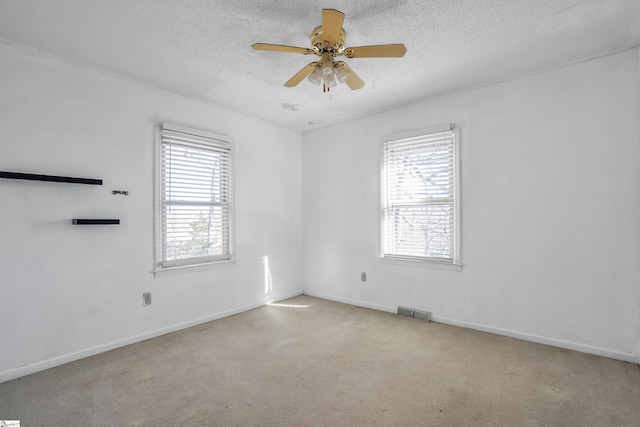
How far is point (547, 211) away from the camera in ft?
10.0

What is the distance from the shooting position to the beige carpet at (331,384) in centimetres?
200

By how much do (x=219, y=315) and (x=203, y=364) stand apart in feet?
4.11

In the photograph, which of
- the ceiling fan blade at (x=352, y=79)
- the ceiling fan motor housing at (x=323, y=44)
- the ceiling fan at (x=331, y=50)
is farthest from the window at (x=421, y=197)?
the ceiling fan motor housing at (x=323, y=44)

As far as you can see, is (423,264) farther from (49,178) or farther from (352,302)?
(49,178)

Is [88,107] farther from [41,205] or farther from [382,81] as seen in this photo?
[382,81]

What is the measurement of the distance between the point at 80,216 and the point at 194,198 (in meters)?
1.13

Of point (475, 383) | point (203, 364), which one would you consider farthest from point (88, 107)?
Answer: point (475, 383)

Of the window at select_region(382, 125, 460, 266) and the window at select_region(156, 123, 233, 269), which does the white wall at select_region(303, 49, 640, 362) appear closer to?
the window at select_region(382, 125, 460, 266)

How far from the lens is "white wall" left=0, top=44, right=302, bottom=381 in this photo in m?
2.57

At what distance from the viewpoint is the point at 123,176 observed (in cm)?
319

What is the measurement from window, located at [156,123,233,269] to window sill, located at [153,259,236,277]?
0.05m

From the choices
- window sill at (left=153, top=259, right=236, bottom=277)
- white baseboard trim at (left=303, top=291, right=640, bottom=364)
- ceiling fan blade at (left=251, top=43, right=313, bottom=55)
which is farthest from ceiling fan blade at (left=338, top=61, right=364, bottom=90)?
white baseboard trim at (left=303, top=291, right=640, bottom=364)

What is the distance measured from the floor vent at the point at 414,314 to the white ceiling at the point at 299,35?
2.60 m

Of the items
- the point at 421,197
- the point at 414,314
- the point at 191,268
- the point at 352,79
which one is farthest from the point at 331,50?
the point at 414,314
